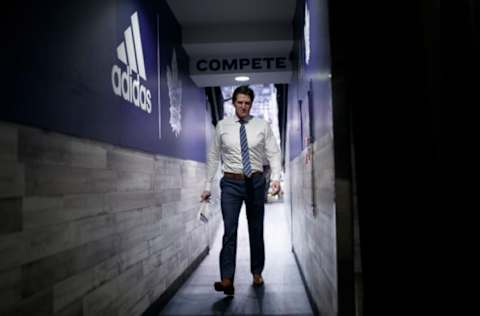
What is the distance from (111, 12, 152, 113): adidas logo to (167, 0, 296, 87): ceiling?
1128 millimetres

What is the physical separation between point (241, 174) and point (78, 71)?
65.7 inches

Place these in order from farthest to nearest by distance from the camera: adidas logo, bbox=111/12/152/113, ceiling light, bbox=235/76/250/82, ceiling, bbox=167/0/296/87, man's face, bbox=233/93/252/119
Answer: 1. ceiling light, bbox=235/76/250/82
2. ceiling, bbox=167/0/296/87
3. man's face, bbox=233/93/252/119
4. adidas logo, bbox=111/12/152/113

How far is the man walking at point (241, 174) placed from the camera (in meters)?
3.08

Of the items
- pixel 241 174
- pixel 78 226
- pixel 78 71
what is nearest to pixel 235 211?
pixel 241 174

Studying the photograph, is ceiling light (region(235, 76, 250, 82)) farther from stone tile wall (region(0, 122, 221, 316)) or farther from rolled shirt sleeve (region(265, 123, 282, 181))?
stone tile wall (region(0, 122, 221, 316))

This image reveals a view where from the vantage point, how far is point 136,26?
250 centimetres

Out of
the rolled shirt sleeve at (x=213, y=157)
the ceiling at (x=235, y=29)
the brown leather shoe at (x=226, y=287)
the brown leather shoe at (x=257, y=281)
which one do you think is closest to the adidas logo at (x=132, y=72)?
the rolled shirt sleeve at (x=213, y=157)

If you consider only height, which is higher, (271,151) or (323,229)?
(271,151)

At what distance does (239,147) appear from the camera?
313 cm

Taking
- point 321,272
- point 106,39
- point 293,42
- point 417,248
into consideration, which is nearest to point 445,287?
point 417,248

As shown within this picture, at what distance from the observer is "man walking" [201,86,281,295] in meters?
3.08

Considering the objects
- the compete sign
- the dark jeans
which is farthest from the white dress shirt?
the compete sign

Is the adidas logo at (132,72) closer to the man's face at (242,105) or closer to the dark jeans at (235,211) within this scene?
the man's face at (242,105)

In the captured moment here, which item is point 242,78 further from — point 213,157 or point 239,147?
point 239,147
